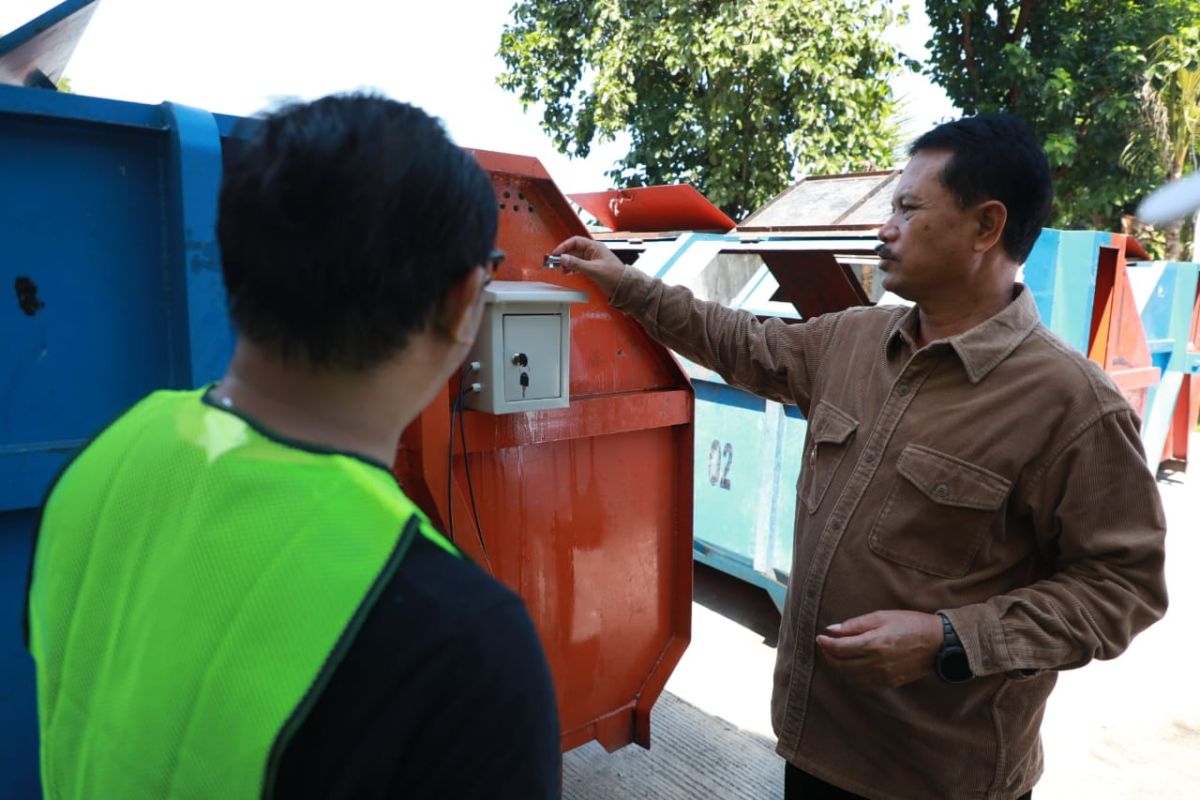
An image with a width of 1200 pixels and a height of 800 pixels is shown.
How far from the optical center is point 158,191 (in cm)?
164

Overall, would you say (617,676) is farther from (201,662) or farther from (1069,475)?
(201,662)

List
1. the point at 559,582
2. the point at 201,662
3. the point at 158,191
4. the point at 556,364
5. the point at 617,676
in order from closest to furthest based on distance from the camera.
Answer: the point at 201,662
the point at 158,191
the point at 556,364
the point at 559,582
the point at 617,676

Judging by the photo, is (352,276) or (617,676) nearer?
(352,276)

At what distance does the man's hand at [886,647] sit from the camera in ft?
4.78

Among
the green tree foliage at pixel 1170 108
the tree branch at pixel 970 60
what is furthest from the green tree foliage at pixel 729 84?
the green tree foliage at pixel 1170 108

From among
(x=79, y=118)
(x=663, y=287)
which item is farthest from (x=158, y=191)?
(x=663, y=287)

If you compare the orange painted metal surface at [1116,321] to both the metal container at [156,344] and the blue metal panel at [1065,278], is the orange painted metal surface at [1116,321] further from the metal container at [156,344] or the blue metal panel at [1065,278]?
the metal container at [156,344]

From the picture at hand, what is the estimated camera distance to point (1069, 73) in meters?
9.35

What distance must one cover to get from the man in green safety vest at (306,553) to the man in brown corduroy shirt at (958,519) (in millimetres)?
1009

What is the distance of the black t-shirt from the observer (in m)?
0.62

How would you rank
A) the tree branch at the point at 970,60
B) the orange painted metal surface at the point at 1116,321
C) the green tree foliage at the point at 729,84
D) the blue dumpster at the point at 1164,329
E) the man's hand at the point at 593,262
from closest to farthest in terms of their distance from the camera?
1. the man's hand at the point at 593,262
2. the orange painted metal surface at the point at 1116,321
3. the blue dumpster at the point at 1164,329
4. the green tree foliage at the point at 729,84
5. the tree branch at the point at 970,60

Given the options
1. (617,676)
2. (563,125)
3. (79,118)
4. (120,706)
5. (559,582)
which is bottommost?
(617,676)

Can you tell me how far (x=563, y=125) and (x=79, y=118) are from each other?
9074 millimetres

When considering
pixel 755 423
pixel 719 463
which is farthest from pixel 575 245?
pixel 719 463
